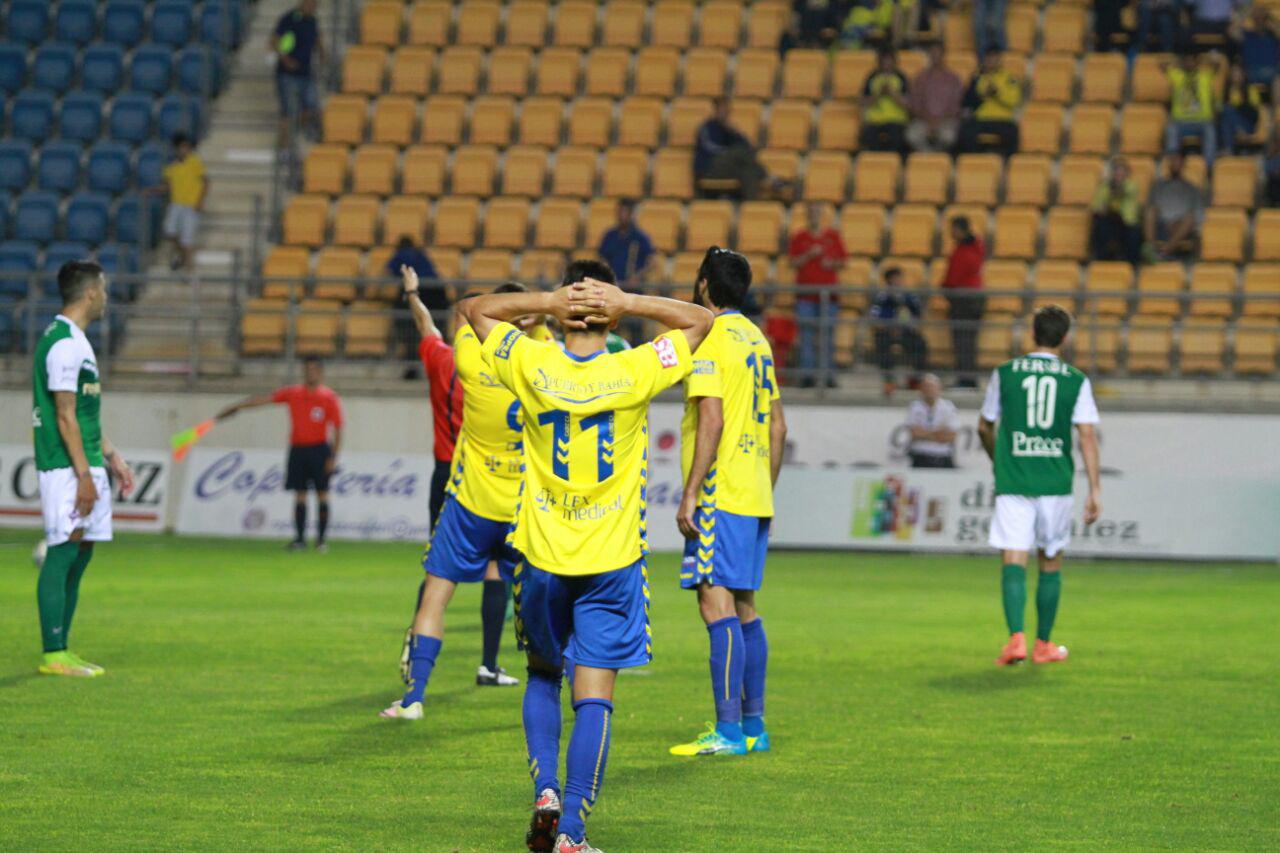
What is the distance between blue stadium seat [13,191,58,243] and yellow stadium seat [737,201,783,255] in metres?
9.84

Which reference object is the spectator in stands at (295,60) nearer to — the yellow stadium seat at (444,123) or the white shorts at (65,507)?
the yellow stadium seat at (444,123)

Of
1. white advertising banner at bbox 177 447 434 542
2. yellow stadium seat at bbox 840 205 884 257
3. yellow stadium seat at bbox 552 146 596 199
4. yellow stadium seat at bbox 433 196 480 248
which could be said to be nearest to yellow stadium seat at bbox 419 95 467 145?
yellow stadium seat at bbox 433 196 480 248

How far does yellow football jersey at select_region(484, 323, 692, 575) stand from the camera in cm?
656

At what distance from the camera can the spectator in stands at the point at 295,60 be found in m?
28.3

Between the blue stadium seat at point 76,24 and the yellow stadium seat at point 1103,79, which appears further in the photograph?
the blue stadium seat at point 76,24

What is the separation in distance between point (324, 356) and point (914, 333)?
749cm

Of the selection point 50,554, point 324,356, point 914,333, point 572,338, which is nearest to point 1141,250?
point 914,333

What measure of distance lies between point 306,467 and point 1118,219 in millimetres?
10736

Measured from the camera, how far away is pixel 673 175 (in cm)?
2722

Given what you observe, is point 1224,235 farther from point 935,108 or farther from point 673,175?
point 673,175

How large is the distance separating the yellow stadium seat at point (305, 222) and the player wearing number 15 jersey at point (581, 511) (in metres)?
21.1

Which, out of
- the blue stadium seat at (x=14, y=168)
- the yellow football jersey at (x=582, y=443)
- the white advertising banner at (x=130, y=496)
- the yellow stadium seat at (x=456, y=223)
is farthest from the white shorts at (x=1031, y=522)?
the blue stadium seat at (x=14, y=168)

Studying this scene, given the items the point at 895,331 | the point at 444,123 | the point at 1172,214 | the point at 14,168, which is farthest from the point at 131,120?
the point at 1172,214

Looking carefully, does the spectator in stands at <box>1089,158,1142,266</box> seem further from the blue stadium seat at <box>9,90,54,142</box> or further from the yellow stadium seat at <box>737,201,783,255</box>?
the blue stadium seat at <box>9,90,54,142</box>
